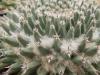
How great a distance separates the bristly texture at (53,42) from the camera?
3.68 metres

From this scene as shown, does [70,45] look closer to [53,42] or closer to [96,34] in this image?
[53,42]

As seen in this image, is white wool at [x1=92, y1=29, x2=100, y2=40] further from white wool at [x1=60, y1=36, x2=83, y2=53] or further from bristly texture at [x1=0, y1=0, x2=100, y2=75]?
white wool at [x1=60, y1=36, x2=83, y2=53]

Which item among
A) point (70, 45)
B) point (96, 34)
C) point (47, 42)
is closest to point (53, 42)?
point (47, 42)

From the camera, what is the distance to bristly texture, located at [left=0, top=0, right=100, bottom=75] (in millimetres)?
3680

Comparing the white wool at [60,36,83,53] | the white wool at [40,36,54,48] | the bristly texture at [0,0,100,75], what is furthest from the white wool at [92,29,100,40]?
the white wool at [40,36,54,48]

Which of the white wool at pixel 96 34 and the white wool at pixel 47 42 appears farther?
the white wool at pixel 96 34

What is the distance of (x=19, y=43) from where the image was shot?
386 cm

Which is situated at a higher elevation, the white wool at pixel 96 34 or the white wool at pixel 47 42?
the white wool at pixel 96 34

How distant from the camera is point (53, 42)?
3.63m

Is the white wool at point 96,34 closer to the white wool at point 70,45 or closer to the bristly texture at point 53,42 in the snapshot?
the bristly texture at point 53,42

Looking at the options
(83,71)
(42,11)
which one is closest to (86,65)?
(83,71)

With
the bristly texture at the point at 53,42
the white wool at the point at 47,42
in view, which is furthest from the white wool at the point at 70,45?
the white wool at the point at 47,42

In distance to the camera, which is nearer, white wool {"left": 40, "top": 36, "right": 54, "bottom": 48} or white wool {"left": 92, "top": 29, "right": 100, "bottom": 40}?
white wool {"left": 40, "top": 36, "right": 54, "bottom": 48}

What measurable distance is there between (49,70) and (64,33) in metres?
0.47
